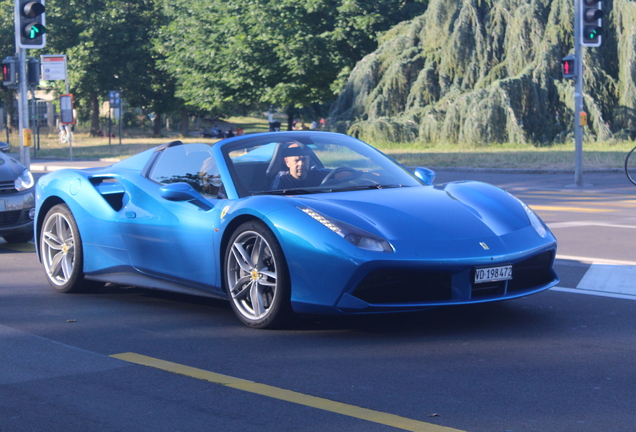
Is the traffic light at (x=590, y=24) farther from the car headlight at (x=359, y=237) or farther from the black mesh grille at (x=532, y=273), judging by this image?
the car headlight at (x=359, y=237)

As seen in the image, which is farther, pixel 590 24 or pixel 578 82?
pixel 578 82

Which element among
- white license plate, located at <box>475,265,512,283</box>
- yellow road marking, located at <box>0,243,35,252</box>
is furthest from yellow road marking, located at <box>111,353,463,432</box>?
yellow road marking, located at <box>0,243,35,252</box>

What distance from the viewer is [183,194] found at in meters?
5.93

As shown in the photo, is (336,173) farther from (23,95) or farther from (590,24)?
(590,24)

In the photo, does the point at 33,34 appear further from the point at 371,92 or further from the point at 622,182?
the point at 371,92

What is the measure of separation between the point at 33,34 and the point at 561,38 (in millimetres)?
20481

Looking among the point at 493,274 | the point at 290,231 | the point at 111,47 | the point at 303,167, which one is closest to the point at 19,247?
the point at 303,167

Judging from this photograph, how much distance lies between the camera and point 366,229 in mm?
5066

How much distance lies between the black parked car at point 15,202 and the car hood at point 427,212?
17.6 feet

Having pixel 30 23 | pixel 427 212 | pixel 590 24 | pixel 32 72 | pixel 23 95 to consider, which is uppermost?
pixel 590 24

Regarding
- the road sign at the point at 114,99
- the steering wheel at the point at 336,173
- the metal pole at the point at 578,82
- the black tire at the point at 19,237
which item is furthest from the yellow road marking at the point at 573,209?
the road sign at the point at 114,99

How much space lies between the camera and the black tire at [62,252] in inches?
275

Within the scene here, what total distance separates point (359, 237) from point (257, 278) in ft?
2.68

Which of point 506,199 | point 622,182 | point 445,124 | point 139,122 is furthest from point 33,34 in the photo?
point 139,122
